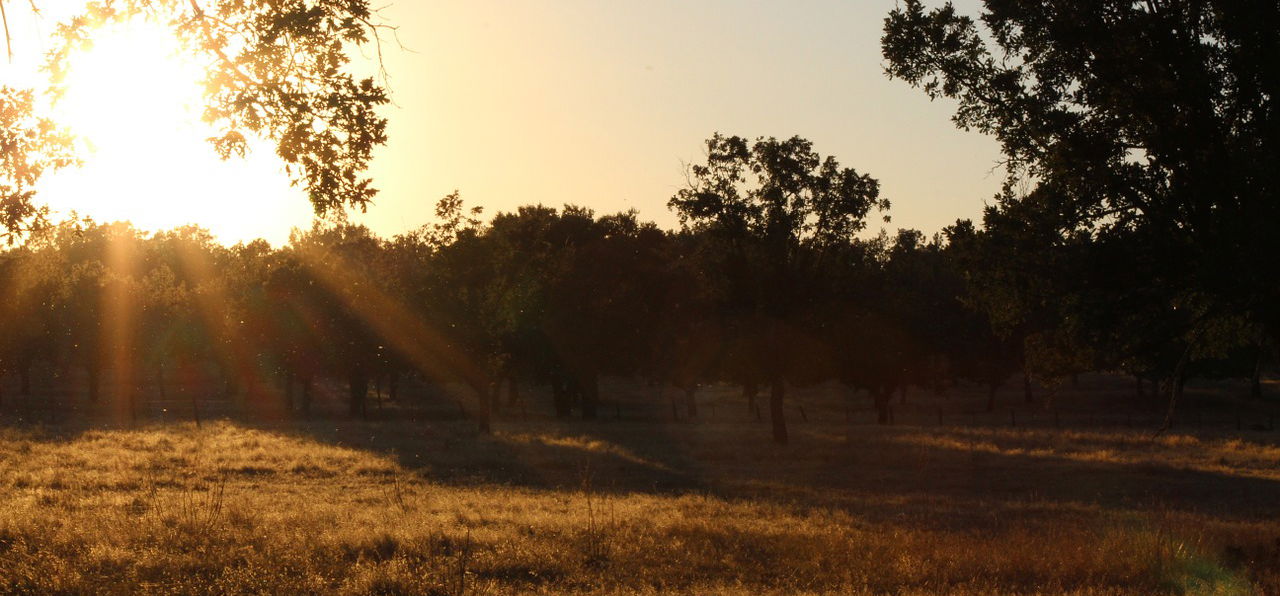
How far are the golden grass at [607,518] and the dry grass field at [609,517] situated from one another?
7 cm

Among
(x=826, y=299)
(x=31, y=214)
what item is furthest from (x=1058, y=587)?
(x=826, y=299)

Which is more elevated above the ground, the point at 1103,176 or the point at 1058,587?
the point at 1103,176

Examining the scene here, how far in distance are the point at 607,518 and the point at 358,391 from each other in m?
55.0

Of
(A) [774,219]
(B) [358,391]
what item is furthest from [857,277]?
(B) [358,391]

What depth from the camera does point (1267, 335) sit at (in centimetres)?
1978

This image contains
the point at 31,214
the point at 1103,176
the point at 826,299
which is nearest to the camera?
the point at 31,214

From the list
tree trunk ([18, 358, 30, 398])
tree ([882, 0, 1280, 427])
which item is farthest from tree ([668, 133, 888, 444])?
tree trunk ([18, 358, 30, 398])

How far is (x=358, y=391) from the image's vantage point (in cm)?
6950

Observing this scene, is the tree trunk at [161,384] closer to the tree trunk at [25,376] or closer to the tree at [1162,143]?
the tree trunk at [25,376]

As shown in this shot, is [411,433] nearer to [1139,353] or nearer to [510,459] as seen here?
[510,459]

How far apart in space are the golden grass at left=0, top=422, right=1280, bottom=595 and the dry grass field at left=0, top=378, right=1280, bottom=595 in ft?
0.21

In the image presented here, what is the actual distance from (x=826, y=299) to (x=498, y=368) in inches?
613

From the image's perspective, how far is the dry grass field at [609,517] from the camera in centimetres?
1162

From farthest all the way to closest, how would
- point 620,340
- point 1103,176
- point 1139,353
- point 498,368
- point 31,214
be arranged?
1. point 620,340
2. point 498,368
3. point 1139,353
4. point 1103,176
5. point 31,214
